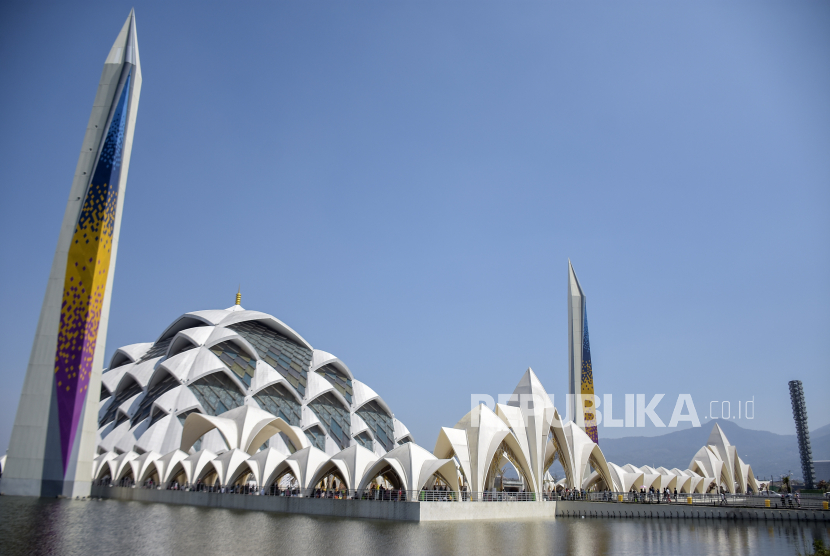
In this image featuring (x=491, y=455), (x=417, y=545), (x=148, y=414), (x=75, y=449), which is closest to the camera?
(x=417, y=545)

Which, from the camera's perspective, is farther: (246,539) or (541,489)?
(541,489)

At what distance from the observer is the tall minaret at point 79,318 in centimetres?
2717

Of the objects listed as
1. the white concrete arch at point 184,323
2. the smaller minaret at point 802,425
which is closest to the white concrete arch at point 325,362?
the white concrete arch at point 184,323

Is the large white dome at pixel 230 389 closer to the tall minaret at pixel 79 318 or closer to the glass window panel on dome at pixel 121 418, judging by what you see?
the glass window panel on dome at pixel 121 418

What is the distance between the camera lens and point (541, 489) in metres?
34.2

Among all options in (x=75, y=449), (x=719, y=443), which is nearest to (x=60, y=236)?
(x=75, y=449)

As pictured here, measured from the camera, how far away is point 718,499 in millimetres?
37562

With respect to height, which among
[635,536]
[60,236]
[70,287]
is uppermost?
[60,236]

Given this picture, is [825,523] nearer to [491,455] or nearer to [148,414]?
Answer: [491,455]

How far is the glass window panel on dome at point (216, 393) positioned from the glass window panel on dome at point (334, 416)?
21.3ft

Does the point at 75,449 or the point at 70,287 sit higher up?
the point at 70,287

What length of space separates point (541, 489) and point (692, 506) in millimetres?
7978

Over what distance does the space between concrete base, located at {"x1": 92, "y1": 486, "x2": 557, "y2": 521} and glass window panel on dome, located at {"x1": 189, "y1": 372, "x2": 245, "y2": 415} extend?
9992mm

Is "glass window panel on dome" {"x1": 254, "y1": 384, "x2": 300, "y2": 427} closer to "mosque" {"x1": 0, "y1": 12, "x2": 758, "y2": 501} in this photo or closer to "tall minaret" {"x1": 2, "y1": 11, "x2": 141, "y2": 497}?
"mosque" {"x1": 0, "y1": 12, "x2": 758, "y2": 501}
